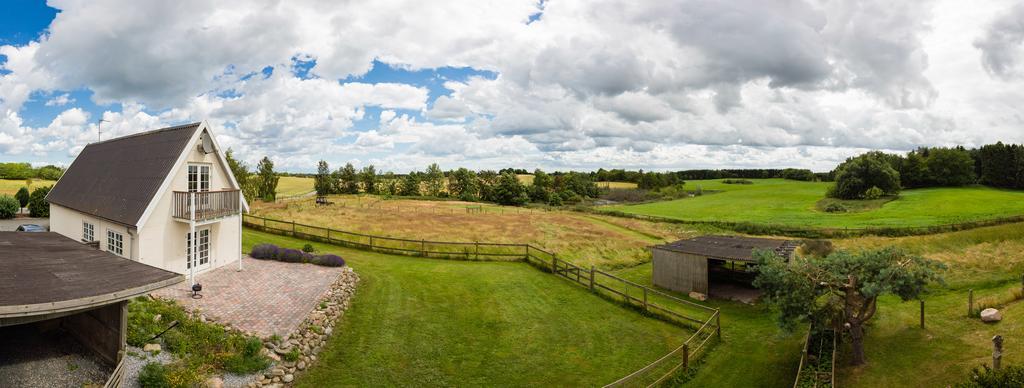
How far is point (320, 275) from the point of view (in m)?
19.1

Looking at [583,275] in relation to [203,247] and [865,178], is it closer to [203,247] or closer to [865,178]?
[203,247]

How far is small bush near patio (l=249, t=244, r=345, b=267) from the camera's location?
2088 cm

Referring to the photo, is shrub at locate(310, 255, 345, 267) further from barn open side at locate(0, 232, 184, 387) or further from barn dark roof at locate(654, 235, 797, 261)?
barn dark roof at locate(654, 235, 797, 261)

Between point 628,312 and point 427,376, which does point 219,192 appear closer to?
point 427,376

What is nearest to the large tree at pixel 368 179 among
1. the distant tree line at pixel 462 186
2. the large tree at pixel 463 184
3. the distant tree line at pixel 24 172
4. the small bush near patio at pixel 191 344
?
the distant tree line at pixel 462 186

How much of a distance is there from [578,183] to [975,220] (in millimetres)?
65798

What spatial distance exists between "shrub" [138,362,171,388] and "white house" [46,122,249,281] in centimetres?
692

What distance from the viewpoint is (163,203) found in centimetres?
1642

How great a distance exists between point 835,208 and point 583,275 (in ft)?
169

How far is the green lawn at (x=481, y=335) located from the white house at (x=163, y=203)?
20.6 feet

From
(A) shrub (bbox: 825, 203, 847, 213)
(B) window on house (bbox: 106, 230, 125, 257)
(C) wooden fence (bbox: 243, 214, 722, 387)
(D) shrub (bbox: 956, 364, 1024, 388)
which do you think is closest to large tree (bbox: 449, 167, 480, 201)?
(A) shrub (bbox: 825, 203, 847, 213)

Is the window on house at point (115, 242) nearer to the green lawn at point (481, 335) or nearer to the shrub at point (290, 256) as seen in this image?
the shrub at point (290, 256)

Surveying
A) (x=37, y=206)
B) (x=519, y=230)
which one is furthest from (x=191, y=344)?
(x=37, y=206)

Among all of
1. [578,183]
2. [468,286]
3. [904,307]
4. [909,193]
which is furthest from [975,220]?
[578,183]
